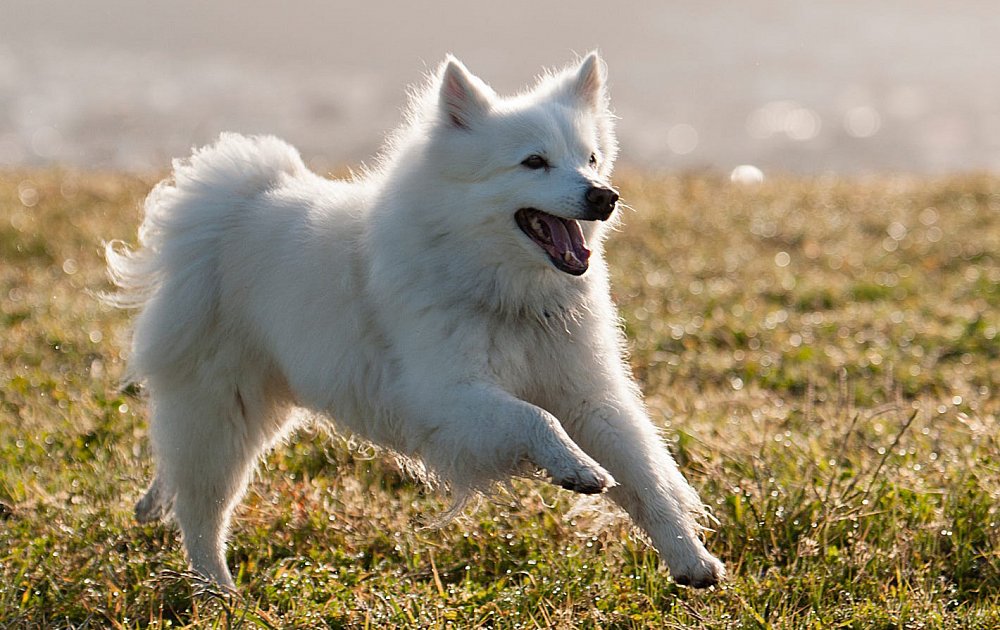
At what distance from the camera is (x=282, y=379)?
15.2 feet

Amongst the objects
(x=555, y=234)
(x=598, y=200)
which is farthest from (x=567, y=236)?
(x=598, y=200)

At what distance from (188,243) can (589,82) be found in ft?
5.78

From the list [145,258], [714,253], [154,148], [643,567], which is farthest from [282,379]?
[154,148]

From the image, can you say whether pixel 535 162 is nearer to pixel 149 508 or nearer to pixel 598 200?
pixel 598 200

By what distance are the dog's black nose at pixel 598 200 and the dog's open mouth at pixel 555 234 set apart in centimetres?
18

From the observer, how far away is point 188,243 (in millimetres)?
4590

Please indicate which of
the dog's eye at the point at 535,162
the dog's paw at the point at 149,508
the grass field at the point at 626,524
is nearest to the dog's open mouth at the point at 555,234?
the dog's eye at the point at 535,162

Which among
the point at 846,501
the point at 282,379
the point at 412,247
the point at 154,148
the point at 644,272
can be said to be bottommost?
the point at 154,148

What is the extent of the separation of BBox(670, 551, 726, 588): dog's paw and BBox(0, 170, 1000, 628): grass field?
16 cm

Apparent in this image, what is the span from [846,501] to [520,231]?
176 cm

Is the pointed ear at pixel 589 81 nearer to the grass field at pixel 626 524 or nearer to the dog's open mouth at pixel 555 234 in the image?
the dog's open mouth at pixel 555 234

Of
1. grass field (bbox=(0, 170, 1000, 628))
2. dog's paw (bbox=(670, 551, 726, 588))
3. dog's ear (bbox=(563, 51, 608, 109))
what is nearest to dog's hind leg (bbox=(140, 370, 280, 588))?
grass field (bbox=(0, 170, 1000, 628))

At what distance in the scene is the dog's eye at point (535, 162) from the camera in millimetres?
4016

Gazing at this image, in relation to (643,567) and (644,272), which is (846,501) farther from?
(644,272)
